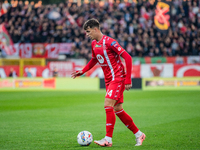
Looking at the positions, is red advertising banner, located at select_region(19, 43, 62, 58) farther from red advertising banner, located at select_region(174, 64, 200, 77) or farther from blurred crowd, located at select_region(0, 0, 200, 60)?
red advertising banner, located at select_region(174, 64, 200, 77)

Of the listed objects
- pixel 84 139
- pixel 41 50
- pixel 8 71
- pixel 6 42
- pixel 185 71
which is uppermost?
pixel 6 42

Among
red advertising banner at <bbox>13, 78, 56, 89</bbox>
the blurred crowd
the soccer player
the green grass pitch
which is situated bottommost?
red advertising banner at <bbox>13, 78, 56, 89</bbox>

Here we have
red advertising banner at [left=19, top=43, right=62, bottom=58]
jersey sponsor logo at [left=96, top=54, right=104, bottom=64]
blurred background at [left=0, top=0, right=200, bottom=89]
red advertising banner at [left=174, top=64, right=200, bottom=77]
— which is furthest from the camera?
red advertising banner at [left=19, top=43, right=62, bottom=58]

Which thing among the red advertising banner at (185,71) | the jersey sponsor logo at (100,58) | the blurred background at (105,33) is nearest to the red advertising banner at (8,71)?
the blurred background at (105,33)

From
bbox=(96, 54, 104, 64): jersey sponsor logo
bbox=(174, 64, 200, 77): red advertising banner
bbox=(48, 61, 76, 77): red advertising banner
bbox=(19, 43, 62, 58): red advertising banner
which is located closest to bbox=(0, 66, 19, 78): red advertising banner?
bbox=(19, 43, 62, 58): red advertising banner

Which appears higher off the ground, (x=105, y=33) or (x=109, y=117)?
(x=105, y=33)

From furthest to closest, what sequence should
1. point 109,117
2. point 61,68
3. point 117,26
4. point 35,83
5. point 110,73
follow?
point 117,26, point 61,68, point 35,83, point 110,73, point 109,117

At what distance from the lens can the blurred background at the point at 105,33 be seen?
2203 cm

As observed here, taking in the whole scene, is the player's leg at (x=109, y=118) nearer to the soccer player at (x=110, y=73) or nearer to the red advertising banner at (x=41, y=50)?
the soccer player at (x=110, y=73)

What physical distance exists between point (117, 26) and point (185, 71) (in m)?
6.66

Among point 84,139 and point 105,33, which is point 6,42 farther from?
point 84,139

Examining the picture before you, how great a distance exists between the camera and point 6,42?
25.3 metres

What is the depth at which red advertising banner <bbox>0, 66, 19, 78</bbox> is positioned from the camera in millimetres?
23625

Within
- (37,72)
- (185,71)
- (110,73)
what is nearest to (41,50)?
(37,72)
